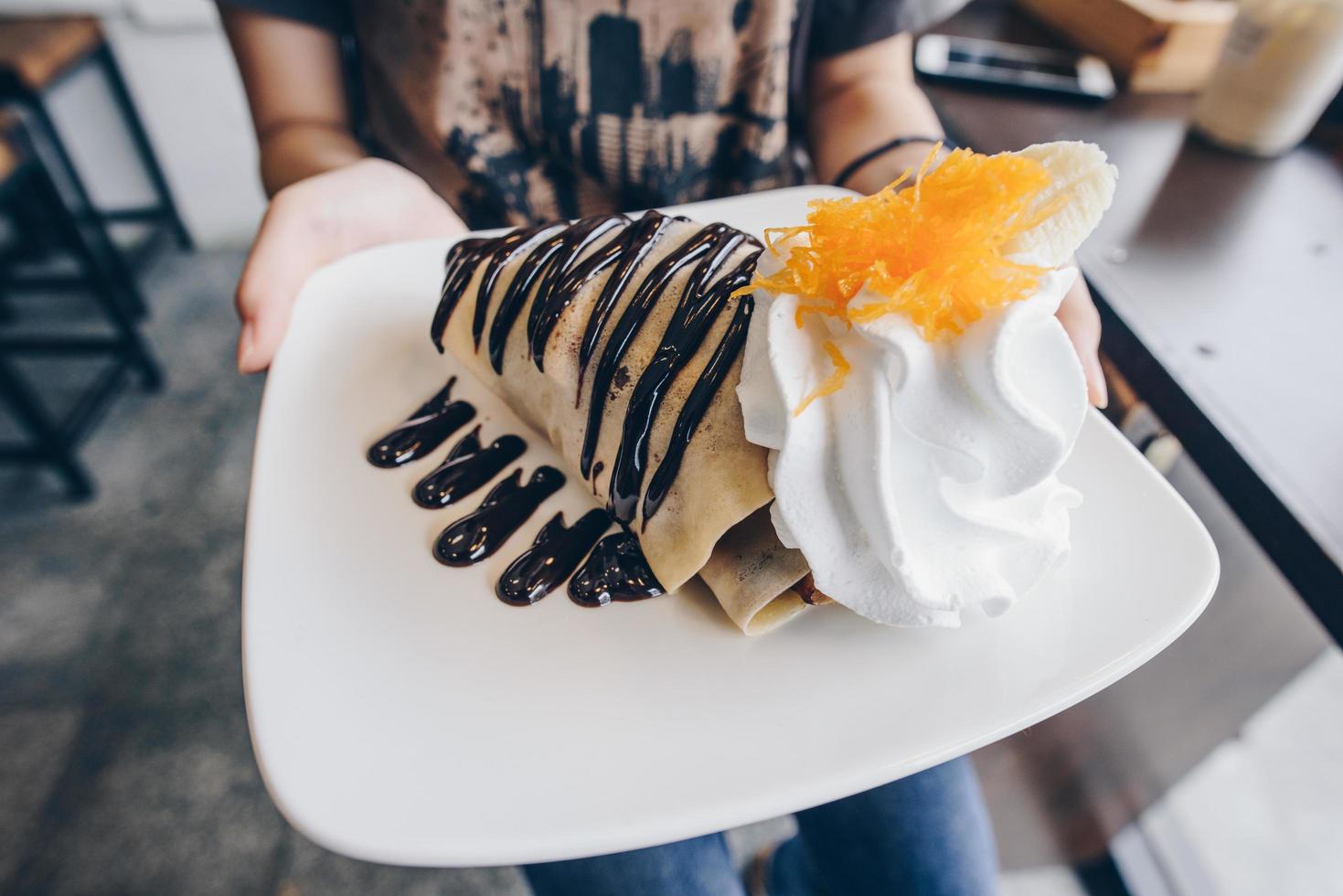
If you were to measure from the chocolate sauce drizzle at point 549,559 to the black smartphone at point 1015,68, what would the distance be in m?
1.36

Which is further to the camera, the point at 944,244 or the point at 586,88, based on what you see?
the point at 586,88

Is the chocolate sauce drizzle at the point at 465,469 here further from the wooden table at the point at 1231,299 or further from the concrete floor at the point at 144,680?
the concrete floor at the point at 144,680

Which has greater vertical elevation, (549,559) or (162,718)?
(549,559)

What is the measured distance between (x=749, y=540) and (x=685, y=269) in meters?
0.33

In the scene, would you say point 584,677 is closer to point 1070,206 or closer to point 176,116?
point 1070,206

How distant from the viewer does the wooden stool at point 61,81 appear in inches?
84.7

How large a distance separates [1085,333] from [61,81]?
2.84 m

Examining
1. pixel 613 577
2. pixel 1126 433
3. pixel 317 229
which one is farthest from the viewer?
pixel 1126 433

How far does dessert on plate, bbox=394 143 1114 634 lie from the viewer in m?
0.71

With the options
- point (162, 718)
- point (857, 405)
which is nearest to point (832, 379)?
point (857, 405)

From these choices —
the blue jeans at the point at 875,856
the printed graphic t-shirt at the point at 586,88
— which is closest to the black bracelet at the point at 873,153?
the printed graphic t-shirt at the point at 586,88

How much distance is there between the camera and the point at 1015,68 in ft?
5.67

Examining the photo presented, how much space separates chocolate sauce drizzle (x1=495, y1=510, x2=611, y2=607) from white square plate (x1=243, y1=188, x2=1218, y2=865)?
0.05 ft

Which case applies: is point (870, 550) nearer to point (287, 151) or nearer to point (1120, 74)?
point (287, 151)
